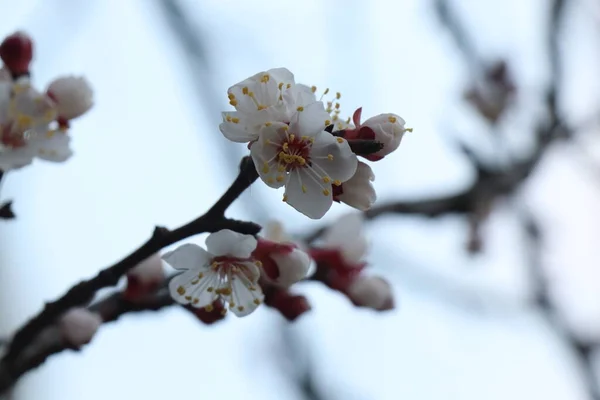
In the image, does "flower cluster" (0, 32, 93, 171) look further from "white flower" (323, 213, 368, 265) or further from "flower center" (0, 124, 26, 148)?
"white flower" (323, 213, 368, 265)

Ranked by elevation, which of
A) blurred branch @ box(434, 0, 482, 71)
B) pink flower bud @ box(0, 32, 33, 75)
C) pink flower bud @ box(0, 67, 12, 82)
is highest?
pink flower bud @ box(0, 32, 33, 75)

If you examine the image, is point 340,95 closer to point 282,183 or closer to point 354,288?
point 282,183

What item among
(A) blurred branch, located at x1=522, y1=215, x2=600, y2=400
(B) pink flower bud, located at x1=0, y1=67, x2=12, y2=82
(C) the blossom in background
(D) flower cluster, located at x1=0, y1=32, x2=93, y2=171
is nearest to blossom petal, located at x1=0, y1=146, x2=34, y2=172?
(D) flower cluster, located at x1=0, y1=32, x2=93, y2=171

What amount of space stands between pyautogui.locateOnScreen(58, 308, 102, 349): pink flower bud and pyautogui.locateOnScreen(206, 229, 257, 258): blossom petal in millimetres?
209

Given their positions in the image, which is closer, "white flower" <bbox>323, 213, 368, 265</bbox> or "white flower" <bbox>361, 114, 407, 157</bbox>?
"white flower" <bbox>361, 114, 407, 157</bbox>

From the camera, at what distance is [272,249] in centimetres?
102

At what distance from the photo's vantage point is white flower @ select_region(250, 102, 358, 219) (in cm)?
87

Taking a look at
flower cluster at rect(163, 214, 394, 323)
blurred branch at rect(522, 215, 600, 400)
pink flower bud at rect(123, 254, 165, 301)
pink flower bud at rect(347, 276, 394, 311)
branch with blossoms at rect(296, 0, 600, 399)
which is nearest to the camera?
flower cluster at rect(163, 214, 394, 323)

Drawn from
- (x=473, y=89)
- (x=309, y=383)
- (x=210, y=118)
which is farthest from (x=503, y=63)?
(x=309, y=383)

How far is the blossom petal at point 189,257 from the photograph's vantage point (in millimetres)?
996

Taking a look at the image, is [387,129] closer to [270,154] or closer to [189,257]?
[270,154]

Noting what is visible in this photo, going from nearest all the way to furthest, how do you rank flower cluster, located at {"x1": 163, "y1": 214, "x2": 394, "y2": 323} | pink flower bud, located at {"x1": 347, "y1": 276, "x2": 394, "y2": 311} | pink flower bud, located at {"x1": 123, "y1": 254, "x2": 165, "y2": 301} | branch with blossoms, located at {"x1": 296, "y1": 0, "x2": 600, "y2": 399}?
flower cluster, located at {"x1": 163, "y1": 214, "x2": 394, "y2": 323}, pink flower bud, located at {"x1": 123, "y1": 254, "x2": 165, "y2": 301}, pink flower bud, located at {"x1": 347, "y1": 276, "x2": 394, "y2": 311}, branch with blossoms, located at {"x1": 296, "y1": 0, "x2": 600, "y2": 399}

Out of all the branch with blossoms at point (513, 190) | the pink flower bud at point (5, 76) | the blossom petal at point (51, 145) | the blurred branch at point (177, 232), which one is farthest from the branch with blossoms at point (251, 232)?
the branch with blossoms at point (513, 190)

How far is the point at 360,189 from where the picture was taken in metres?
0.90
